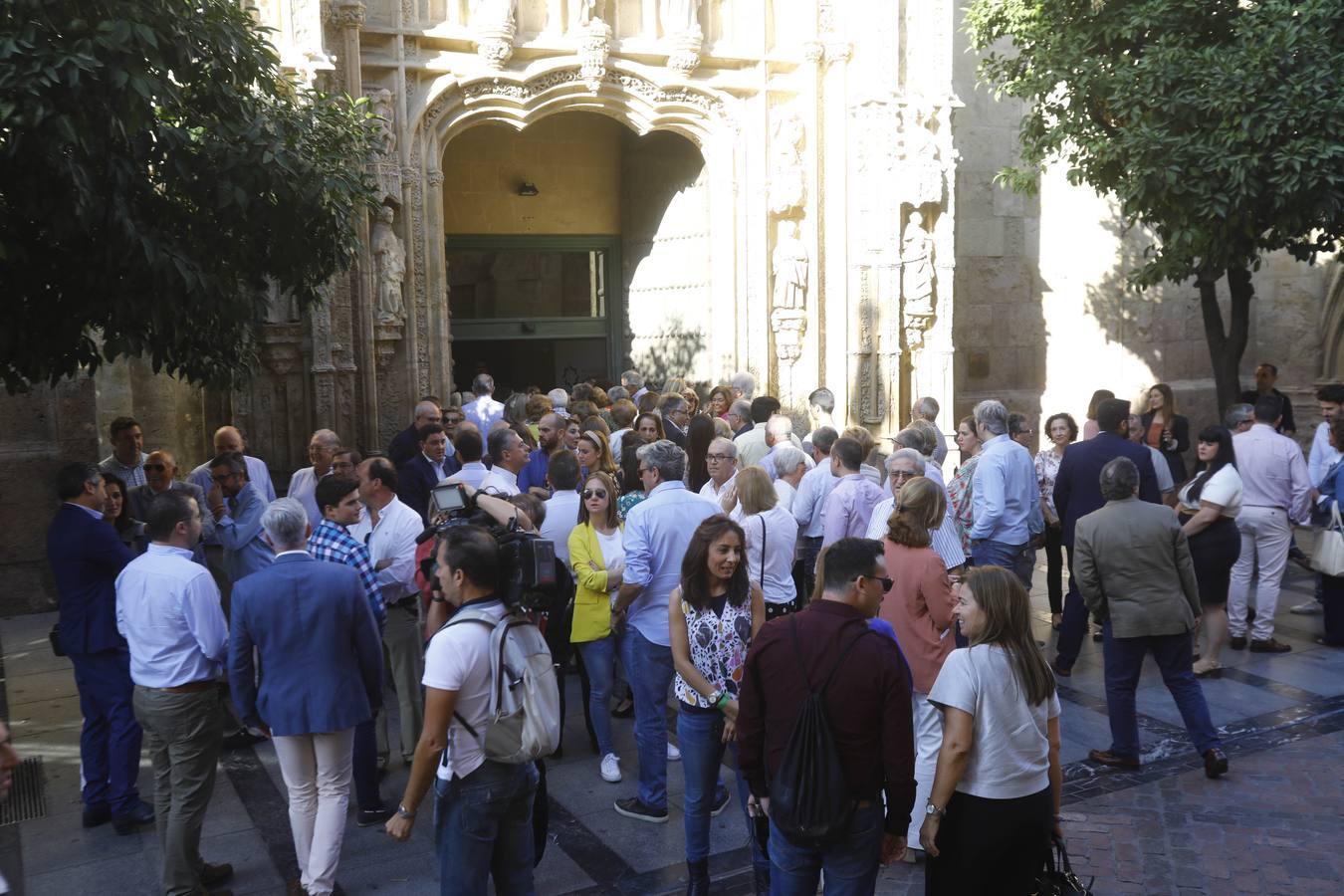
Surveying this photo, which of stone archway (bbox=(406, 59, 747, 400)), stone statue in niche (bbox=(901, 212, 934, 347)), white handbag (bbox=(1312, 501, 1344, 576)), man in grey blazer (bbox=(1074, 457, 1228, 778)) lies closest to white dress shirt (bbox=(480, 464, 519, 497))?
man in grey blazer (bbox=(1074, 457, 1228, 778))

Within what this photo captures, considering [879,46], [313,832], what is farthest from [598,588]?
[879,46]

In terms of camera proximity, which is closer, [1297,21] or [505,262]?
[1297,21]

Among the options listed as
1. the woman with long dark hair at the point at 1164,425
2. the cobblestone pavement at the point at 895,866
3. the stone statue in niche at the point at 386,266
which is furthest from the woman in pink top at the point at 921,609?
the stone statue in niche at the point at 386,266

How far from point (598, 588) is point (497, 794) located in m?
2.05

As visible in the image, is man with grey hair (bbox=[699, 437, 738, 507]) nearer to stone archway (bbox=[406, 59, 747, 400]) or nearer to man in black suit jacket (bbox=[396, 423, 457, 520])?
man in black suit jacket (bbox=[396, 423, 457, 520])

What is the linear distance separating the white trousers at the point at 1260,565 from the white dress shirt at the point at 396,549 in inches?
230

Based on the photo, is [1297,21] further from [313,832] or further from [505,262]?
[505,262]

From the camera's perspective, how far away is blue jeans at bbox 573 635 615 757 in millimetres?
5977

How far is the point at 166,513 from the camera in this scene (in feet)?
15.8

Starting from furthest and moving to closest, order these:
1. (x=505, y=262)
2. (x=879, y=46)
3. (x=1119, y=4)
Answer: (x=505, y=262)
(x=879, y=46)
(x=1119, y=4)

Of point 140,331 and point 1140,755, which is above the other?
point 140,331

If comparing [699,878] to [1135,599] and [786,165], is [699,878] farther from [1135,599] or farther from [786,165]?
[786,165]

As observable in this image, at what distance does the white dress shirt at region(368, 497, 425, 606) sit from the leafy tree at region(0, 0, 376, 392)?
1459 millimetres

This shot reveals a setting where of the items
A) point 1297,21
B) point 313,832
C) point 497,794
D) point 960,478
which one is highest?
point 1297,21
